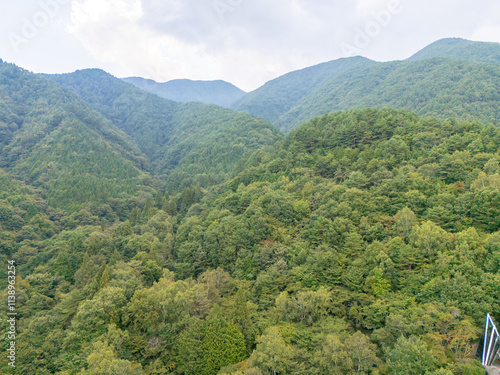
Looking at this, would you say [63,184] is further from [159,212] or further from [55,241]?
[159,212]

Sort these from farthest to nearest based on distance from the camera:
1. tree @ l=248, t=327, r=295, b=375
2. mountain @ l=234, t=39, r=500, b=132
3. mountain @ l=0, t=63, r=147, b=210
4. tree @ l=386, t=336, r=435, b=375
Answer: mountain @ l=234, t=39, r=500, b=132 → mountain @ l=0, t=63, r=147, b=210 → tree @ l=248, t=327, r=295, b=375 → tree @ l=386, t=336, r=435, b=375

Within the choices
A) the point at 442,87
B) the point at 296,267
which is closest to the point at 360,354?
the point at 296,267

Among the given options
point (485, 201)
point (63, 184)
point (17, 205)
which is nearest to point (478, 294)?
point (485, 201)

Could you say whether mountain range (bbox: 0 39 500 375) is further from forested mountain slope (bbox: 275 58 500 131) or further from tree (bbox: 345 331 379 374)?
forested mountain slope (bbox: 275 58 500 131)

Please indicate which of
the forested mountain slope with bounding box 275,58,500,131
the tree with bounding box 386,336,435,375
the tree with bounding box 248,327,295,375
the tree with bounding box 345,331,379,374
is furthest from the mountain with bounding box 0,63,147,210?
the forested mountain slope with bounding box 275,58,500,131

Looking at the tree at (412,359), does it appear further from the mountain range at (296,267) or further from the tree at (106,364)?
the tree at (106,364)

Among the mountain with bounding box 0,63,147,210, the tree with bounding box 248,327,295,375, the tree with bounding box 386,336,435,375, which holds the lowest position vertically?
the tree with bounding box 248,327,295,375

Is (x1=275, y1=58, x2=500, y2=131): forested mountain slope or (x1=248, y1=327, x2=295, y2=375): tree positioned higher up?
(x1=275, y1=58, x2=500, y2=131): forested mountain slope

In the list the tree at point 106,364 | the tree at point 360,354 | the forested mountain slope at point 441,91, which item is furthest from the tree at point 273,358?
the forested mountain slope at point 441,91
